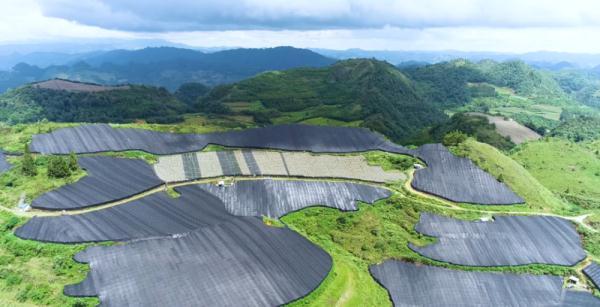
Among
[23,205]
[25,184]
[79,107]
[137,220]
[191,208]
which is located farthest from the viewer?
[79,107]

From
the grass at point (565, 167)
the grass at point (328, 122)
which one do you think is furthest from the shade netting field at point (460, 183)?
the grass at point (328, 122)

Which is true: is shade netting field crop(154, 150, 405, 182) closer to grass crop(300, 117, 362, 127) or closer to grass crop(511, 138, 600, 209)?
grass crop(511, 138, 600, 209)

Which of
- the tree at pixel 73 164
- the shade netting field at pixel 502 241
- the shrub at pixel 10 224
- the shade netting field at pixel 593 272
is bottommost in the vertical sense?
the shade netting field at pixel 593 272

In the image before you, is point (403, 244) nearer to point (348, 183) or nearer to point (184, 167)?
point (348, 183)

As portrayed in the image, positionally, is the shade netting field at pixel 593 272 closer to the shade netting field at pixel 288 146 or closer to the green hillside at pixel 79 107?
the shade netting field at pixel 288 146

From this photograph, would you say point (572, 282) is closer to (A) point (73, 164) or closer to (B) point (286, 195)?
(B) point (286, 195)

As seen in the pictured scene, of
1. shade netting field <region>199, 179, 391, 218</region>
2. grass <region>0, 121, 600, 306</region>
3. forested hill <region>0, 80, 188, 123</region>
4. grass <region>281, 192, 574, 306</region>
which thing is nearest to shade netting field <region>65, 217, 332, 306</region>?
grass <region>0, 121, 600, 306</region>

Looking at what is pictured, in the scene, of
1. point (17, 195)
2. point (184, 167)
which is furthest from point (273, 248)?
point (17, 195)

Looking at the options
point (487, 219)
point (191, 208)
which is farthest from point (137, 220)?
point (487, 219)
